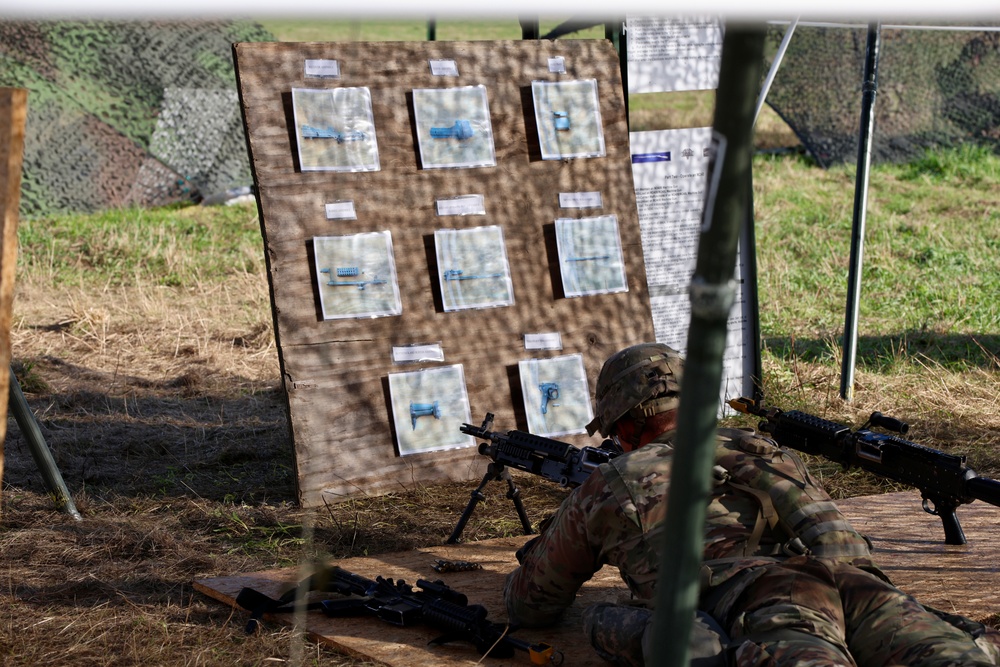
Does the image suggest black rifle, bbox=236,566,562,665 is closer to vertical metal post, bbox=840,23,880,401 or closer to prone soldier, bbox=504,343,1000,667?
prone soldier, bbox=504,343,1000,667

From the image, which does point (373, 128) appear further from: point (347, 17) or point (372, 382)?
point (347, 17)

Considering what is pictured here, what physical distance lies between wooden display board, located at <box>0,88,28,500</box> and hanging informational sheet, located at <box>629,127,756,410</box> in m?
4.46

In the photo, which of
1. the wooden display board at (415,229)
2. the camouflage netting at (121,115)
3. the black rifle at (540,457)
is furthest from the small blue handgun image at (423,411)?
the camouflage netting at (121,115)

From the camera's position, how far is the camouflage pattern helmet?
3412mm

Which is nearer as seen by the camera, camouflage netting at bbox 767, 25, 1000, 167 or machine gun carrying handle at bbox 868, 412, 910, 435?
machine gun carrying handle at bbox 868, 412, 910, 435

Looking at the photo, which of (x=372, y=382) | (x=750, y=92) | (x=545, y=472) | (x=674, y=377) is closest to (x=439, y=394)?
(x=372, y=382)

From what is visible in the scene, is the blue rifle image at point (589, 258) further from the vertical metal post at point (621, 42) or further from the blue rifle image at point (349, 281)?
the blue rifle image at point (349, 281)

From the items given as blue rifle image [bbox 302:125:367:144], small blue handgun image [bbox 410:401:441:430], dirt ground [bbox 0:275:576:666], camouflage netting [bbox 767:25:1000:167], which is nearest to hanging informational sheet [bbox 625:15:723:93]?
blue rifle image [bbox 302:125:367:144]

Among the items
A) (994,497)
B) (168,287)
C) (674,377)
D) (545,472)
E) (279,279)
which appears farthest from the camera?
(168,287)

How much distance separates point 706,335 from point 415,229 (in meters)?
4.09

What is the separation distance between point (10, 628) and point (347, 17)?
328 centimetres

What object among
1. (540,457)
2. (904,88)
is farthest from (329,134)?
(904,88)

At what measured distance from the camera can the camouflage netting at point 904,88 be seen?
14016 mm

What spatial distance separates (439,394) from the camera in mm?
5516
